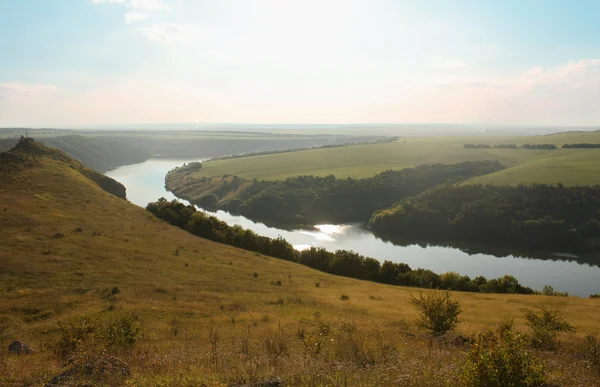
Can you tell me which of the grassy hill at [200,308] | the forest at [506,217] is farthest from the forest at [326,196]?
the grassy hill at [200,308]

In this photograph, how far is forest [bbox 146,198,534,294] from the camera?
177 ft

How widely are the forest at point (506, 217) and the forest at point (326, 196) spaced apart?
1872cm

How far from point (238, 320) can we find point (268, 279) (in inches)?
612

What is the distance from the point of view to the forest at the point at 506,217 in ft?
332

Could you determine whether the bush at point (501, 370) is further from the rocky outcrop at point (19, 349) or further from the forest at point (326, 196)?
the forest at point (326, 196)

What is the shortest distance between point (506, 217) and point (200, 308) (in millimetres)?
107033

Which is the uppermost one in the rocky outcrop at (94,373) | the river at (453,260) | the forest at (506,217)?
the rocky outcrop at (94,373)

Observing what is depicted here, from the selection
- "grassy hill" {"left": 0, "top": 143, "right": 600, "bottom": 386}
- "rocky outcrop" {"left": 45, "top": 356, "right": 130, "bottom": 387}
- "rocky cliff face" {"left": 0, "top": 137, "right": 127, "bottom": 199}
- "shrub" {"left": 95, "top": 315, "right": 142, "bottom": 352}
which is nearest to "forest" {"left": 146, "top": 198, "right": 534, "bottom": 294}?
"grassy hill" {"left": 0, "top": 143, "right": 600, "bottom": 386}

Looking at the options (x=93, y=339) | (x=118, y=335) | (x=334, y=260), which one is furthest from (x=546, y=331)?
(x=334, y=260)

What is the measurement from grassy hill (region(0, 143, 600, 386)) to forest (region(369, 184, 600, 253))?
7260 centimetres

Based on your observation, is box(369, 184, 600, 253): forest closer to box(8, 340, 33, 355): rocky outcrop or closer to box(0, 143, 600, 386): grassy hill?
box(0, 143, 600, 386): grassy hill

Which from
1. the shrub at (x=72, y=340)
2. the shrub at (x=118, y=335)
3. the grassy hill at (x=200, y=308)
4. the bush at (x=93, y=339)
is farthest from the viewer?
the shrub at (x=118, y=335)

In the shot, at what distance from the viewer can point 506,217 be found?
111 meters

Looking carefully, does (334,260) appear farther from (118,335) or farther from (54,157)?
(54,157)
